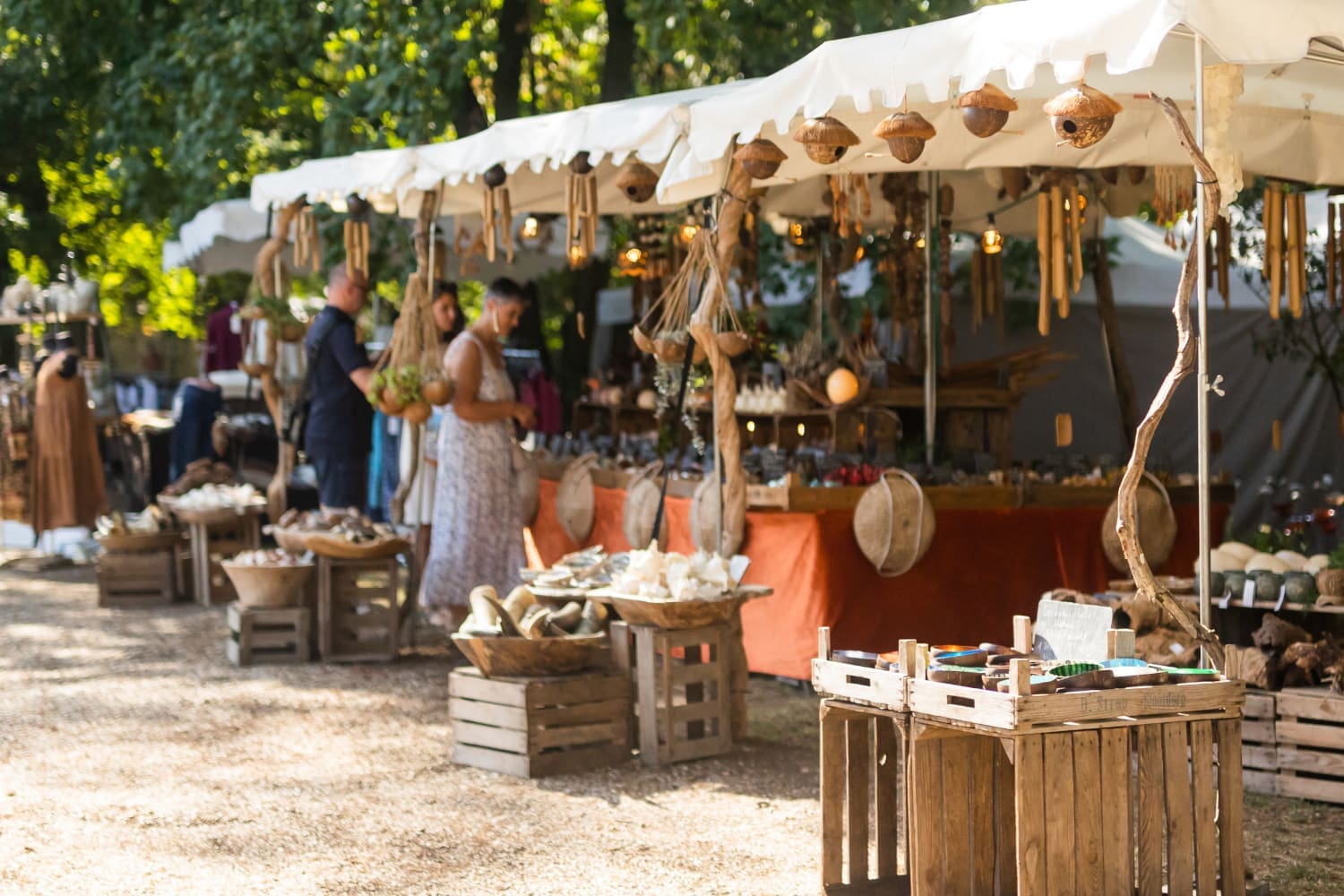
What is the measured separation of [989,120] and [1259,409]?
899 cm

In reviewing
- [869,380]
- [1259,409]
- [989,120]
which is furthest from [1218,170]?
[1259,409]

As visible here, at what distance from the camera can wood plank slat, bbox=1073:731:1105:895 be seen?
11.0 feet

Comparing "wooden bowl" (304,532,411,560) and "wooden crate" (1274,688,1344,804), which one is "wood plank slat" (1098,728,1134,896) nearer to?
"wooden crate" (1274,688,1344,804)

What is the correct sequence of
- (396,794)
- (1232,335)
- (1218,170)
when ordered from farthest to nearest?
(1232,335) < (396,794) < (1218,170)

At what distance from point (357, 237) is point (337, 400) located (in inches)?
39.4

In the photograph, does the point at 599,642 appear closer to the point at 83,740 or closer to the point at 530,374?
the point at 83,740

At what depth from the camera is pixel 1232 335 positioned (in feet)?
41.4

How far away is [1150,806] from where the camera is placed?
11.2 feet

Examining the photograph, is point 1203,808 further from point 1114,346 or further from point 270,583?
point 1114,346

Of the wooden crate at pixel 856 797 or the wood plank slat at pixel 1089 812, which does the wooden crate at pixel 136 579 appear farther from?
the wood plank slat at pixel 1089 812

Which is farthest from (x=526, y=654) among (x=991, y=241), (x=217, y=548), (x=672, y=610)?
(x=217, y=548)

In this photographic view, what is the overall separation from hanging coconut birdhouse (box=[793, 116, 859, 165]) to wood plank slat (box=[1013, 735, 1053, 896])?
8.38ft

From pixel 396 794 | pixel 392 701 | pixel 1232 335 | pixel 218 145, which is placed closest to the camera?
pixel 396 794

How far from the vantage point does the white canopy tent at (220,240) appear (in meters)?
10.6
